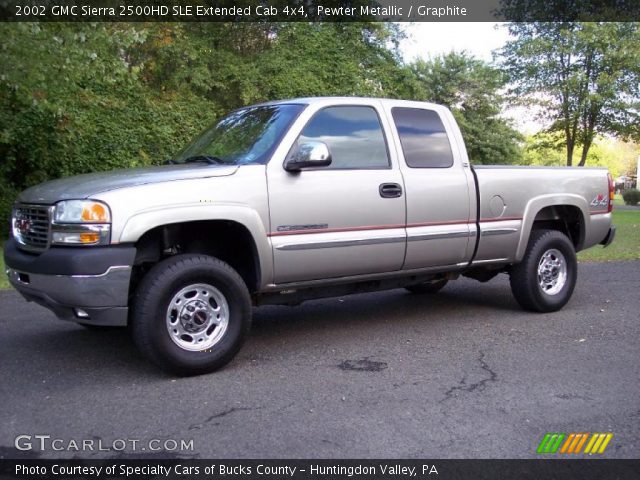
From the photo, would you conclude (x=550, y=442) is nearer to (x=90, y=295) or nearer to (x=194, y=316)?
(x=194, y=316)

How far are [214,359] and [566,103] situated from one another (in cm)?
2752

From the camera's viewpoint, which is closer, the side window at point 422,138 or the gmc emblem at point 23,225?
the gmc emblem at point 23,225

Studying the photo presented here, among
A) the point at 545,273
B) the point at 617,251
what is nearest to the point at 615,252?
the point at 617,251

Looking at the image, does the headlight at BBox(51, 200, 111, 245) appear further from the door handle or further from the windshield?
the door handle

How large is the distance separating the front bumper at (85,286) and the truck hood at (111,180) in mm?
393

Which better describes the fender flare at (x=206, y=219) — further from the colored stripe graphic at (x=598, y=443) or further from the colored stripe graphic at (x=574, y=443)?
the colored stripe graphic at (x=598, y=443)

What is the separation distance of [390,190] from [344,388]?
182 cm

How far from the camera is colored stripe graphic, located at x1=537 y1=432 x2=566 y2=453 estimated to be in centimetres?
346

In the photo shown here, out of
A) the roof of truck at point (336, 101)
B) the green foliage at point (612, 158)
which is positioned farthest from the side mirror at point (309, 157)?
the green foliage at point (612, 158)

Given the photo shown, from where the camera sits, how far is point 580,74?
27.6m

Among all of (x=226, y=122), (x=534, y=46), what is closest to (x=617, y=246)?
(x=226, y=122)

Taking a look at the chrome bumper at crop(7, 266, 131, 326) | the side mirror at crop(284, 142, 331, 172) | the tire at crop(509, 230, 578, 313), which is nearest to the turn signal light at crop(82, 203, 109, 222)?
the chrome bumper at crop(7, 266, 131, 326)

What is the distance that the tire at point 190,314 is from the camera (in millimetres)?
4371

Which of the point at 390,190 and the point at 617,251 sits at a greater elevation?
the point at 390,190
